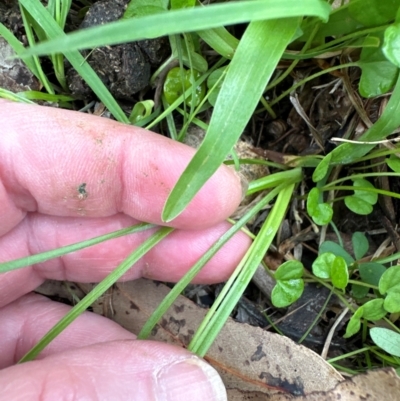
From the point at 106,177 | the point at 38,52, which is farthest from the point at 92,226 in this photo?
the point at 38,52

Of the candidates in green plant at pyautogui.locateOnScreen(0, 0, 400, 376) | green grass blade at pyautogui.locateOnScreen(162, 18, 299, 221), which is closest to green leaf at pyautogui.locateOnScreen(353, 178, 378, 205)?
green plant at pyautogui.locateOnScreen(0, 0, 400, 376)

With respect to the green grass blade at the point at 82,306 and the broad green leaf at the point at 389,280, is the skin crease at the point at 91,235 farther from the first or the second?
the broad green leaf at the point at 389,280

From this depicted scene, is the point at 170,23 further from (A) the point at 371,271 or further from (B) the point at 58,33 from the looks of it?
(A) the point at 371,271

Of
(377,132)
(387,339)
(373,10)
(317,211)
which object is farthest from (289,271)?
(373,10)

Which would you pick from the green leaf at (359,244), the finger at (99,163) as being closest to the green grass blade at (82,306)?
the finger at (99,163)

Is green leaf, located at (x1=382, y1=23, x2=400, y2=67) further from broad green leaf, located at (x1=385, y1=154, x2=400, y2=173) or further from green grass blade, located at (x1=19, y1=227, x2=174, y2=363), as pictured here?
green grass blade, located at (x1=19, y1=227, x2=174, y2=363)
